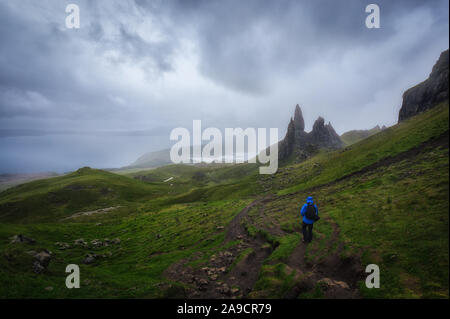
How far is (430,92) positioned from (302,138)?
9079 cm

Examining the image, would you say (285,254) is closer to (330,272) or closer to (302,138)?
(330,272)

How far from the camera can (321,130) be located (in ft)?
579

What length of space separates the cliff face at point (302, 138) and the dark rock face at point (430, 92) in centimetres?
6159

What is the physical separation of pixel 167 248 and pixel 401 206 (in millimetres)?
33311

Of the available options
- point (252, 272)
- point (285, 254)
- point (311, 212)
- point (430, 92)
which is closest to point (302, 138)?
point (430, 92)

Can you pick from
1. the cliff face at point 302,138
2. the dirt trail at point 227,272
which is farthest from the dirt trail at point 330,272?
the cliff face at point 302,138

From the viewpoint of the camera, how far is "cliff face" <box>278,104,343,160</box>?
16100 centimetres

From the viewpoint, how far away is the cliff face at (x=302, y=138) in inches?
6339

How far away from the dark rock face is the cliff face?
61589 millimetres

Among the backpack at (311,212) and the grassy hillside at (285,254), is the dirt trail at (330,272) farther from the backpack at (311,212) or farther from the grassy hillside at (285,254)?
the backpack at (311,212)

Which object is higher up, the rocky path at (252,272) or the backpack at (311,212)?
the backpack at (311,212)

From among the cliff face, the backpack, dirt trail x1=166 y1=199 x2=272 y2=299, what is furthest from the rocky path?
the cliff face

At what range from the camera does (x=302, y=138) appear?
173m
